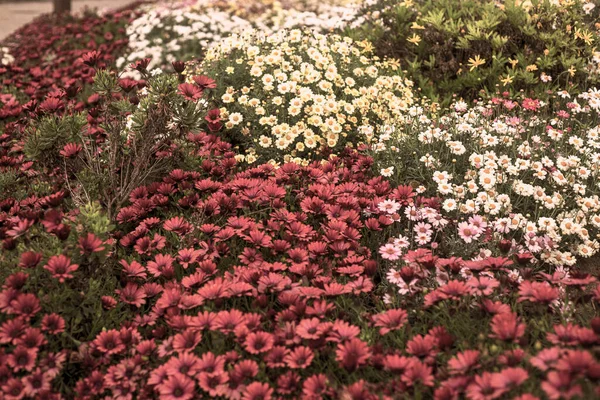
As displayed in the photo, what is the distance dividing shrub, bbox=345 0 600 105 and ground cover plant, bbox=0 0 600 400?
37mm

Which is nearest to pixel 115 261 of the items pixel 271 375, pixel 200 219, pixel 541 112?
pixel 200 219

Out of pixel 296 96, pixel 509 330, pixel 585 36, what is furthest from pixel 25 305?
pixel 585 36

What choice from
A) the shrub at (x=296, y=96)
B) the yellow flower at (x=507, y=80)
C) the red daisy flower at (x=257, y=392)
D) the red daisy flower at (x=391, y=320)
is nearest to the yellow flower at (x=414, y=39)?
the shrub at (x=296, y=96)

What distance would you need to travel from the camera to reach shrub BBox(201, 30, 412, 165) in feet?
15.3

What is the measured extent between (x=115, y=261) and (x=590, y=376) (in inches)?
98.6

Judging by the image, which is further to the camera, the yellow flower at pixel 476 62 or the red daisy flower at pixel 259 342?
the yellow flower at pixel 476 62

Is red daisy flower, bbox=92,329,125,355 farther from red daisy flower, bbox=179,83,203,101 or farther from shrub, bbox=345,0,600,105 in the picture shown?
shrub, bbox=345,0,600,105

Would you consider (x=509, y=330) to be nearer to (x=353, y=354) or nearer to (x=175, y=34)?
(x=353, y=354)

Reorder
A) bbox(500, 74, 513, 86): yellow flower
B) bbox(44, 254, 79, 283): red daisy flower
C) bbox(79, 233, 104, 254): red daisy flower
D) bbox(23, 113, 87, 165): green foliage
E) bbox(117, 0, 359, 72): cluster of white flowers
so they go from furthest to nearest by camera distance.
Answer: bbox(117, 0, 359, 72): cluster of white flowers < bbox(500, 74, 513, 86): yellow flower < bbox(23, 113, 87, 165): green foliage < bbox(79, 233, 104, 254): red daisy flower < bbox(44, 254, 79, 283): red daisy flower

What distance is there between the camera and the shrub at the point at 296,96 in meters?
4.66

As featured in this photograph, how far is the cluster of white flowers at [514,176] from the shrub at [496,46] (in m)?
0.84

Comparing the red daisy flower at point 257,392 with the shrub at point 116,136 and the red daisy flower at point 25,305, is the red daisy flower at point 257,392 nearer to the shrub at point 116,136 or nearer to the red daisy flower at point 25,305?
the red daisy flower at point 25,305

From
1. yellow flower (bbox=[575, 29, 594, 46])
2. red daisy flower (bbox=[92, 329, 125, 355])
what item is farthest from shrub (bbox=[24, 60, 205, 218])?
yellow flower (bbox=[575, 29, 594, 46])

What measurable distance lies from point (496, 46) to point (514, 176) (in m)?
2.02
